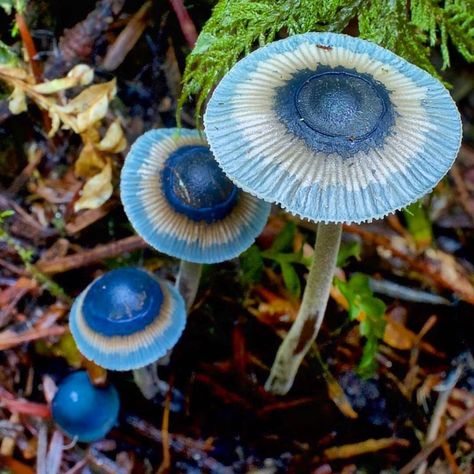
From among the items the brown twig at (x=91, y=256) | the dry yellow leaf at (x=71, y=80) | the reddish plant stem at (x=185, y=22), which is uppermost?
the reddish plant stem at (x=185, y=22)

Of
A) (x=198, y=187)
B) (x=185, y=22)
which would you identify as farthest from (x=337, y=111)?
(x=185, y=22)

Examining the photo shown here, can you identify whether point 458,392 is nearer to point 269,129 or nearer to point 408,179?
point 408,179

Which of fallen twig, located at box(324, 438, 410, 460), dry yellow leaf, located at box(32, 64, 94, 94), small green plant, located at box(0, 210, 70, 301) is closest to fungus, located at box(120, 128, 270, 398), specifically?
dry yellow leaf, located at box(32, 64, 94, 94)

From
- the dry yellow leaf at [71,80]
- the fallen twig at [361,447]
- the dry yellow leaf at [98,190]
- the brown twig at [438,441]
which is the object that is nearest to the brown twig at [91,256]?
the dry yellow leaf at [98,190]

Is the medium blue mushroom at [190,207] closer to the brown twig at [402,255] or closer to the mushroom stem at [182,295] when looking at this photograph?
the mushroom stem at [182,295]

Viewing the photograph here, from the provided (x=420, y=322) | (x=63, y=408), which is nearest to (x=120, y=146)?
(x=63, y=408)

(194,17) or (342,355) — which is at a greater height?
(194,17)

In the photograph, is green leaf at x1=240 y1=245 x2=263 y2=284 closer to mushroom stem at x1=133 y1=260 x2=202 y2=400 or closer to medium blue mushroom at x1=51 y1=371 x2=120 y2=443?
mushroom stem at x1=133 y1=260 x2=202 y2=400
